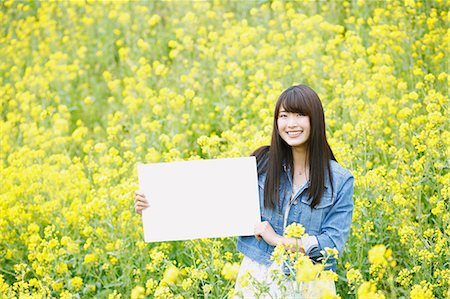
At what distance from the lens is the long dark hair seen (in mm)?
2852

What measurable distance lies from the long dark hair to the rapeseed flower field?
42cm

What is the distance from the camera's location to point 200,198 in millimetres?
2963

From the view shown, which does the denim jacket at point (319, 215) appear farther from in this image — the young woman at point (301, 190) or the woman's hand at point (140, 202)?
the woman's hand at point (140, 202)

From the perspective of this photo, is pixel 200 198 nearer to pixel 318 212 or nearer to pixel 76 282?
pixel 318 212

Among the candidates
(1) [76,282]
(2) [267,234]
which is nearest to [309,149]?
(2) [267,234]

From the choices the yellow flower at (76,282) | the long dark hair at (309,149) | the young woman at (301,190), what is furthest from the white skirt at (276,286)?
the yellow flower at (76,282)

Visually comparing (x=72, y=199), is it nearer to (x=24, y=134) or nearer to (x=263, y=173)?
(x=24, y=134)

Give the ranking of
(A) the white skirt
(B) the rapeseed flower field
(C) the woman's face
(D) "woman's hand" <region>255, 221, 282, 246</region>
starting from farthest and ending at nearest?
1. (B) the rapeseed flower field
2. (C) the woman's face
3. (D) "woman's hand" <region>255, 221, 282, 246</region>
4. (A) the white skirt

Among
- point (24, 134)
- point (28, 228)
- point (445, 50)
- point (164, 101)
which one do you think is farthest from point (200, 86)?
point (28, 228)

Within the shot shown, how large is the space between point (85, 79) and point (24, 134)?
1815mm

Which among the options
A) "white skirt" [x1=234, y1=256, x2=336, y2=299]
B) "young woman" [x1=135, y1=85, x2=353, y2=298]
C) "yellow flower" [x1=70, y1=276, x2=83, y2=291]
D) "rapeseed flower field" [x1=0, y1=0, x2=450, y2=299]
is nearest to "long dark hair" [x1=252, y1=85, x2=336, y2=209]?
"young woman" [x1=135, y1=85, x2=353, y2=298]

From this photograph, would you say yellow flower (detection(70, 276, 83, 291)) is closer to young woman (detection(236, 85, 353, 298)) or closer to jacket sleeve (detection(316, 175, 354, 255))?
young woman (detection(236, 85, 353, 298))

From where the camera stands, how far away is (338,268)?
3.72 meters

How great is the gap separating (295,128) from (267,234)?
48 centimetres
